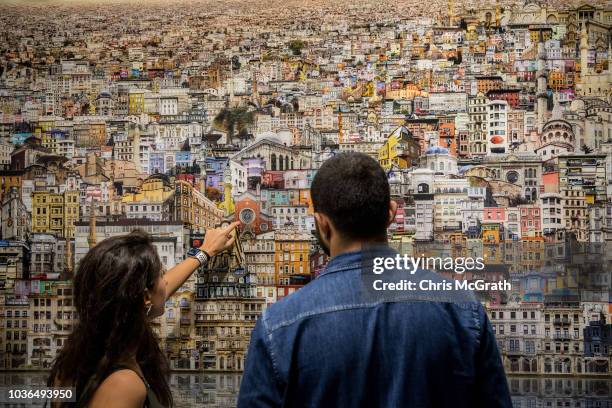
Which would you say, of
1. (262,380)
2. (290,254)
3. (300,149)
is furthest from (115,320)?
(300,149)

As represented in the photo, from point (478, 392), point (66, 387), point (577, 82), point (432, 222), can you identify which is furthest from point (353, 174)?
point (577, 82)

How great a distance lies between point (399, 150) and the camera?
362cm

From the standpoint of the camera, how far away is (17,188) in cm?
390

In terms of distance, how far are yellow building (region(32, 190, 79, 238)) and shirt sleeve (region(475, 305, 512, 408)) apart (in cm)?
301

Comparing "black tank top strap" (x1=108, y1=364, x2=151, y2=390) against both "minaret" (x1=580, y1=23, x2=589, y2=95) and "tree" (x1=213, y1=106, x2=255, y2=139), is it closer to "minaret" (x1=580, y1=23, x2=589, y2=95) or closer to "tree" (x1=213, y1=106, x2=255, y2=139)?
"tree" (x1=213, y1=106, x2=255, y2=139)

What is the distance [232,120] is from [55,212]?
1.03 m

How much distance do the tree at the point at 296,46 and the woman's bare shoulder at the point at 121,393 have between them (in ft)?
8.81

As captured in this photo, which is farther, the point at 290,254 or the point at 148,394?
the point at 290,254

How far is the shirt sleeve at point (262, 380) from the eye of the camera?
1.06m

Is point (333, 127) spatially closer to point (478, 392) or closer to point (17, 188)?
point (17, 188)

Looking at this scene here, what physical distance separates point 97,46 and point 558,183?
7.85 feet

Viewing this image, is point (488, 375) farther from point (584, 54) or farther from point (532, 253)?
point (584, 54)

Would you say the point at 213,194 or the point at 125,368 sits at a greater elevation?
the point at 213,194

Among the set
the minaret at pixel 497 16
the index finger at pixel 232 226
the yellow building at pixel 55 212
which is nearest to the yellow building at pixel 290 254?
the index finger at pixel 232 226
